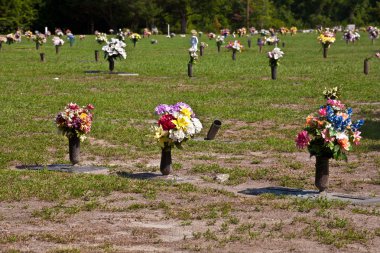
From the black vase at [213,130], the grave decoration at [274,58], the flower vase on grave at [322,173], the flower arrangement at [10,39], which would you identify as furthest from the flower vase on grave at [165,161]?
the flower arrangement at [10,39]

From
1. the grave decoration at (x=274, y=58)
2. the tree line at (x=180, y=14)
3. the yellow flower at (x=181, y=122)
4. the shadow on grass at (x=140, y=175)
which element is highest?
the tree line at (x=180, y=14)

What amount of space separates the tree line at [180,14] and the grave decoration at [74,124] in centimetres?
6871

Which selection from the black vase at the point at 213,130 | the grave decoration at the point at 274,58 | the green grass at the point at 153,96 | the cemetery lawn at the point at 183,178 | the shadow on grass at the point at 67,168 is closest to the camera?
the cemetery lawn at the point at 183,178

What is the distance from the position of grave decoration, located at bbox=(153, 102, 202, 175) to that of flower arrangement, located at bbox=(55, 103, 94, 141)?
4.37 ft

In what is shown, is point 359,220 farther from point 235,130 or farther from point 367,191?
point 235,130

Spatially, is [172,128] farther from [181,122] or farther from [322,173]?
[322,173]

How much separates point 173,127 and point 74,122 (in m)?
1.82

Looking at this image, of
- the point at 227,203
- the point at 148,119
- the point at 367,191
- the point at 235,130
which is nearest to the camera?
the point at 227,203

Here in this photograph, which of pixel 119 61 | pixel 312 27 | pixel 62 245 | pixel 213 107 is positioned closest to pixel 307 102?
pixel 213 107

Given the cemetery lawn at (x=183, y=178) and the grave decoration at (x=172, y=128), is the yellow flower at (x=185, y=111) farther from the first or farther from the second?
the cemetery lawn at (x=183, y=178)

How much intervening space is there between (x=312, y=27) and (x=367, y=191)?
112m

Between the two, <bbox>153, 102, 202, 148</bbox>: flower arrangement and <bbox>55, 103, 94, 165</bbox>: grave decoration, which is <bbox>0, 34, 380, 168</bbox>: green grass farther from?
<bbox>153, 102, 202, 148</bbox>: flower arrangement

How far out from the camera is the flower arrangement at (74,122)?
1288cm

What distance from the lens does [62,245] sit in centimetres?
841
